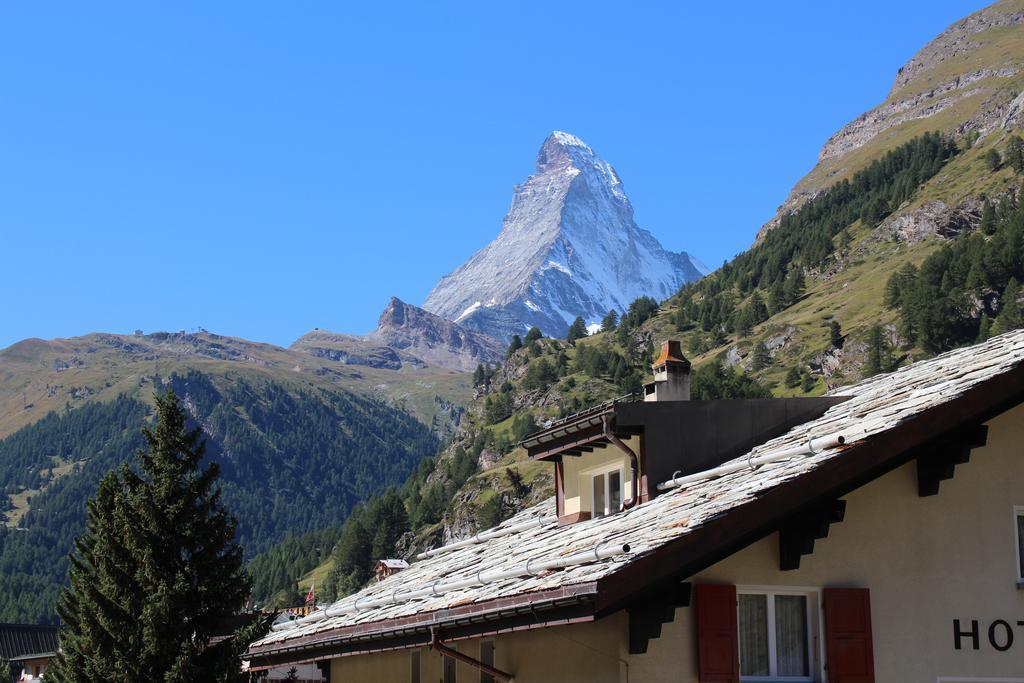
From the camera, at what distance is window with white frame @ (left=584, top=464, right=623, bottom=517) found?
845 inches

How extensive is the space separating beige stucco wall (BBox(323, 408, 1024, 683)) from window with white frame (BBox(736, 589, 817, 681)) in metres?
0.21

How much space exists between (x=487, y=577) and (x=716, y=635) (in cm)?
351

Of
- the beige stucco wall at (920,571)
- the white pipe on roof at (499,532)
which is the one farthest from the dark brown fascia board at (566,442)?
the beige stucco wall at (920,571)

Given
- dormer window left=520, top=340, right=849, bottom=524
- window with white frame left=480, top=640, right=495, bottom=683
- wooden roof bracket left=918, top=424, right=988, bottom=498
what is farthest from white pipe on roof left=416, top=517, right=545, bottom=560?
wooden roof bracket left=918, top=424, right=988, bottom=498

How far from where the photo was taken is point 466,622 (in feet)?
48.2

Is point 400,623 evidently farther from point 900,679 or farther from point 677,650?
point 900,679

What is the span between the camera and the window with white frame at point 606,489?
70.4ft

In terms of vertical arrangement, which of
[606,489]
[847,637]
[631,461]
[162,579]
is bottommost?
[847,637]

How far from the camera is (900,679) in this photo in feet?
49.2

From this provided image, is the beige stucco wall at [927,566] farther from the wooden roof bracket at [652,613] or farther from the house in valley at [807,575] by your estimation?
the wooden roof bracket at [652,613]

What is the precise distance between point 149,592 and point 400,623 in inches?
624

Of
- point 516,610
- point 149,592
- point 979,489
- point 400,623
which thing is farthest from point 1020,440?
point 149,592

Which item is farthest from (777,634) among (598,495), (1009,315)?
(1009,315)

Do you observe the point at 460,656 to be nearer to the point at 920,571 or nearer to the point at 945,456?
the point at 920,571
